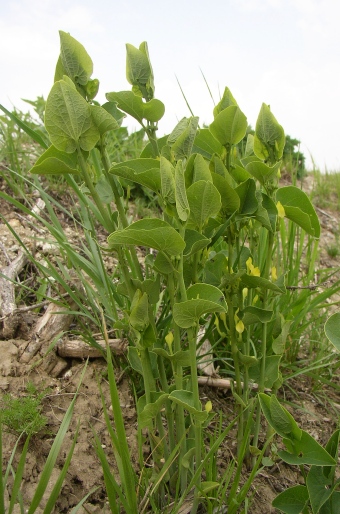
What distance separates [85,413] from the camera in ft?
4.81

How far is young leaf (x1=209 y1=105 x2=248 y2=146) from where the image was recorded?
1014 millimetres

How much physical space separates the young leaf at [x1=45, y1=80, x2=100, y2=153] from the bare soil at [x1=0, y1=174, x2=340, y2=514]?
0.60 meters

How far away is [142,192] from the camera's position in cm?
286

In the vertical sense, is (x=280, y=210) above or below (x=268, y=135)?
below

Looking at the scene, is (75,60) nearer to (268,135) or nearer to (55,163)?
(55,163)

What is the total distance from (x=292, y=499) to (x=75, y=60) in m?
1.11

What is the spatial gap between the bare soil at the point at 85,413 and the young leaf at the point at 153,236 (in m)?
0.50

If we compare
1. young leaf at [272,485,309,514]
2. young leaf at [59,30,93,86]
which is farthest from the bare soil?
young leaf at [59,30,93,86]

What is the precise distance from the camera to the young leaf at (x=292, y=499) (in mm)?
1108

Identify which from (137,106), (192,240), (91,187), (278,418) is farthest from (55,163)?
(278,418)

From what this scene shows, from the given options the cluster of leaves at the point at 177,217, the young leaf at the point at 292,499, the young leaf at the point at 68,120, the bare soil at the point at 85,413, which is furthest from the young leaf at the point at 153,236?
the young leaf at the point at 292,499

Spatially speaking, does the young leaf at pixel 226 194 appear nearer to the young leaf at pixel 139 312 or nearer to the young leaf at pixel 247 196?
the young leaf at pixel 247 196

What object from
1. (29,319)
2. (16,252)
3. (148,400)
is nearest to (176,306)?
(148,400)

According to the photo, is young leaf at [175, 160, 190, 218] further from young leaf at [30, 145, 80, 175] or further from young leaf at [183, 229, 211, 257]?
young leaf at [30, 145, 80, 175]
